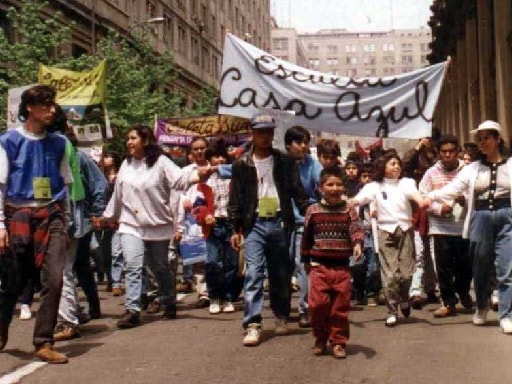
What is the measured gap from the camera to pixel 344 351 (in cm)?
708

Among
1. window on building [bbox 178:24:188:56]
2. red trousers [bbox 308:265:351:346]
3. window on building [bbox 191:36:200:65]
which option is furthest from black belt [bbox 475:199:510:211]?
window on building [bbox 191:36:200:65]

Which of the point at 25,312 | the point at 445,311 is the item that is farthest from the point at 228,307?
the point at 445,311

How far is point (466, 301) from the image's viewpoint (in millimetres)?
9688

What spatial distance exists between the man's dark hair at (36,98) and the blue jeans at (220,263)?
3.30m

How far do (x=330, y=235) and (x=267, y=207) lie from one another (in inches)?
31.2

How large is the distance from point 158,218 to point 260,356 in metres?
2.31

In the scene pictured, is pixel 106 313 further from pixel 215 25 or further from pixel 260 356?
pixel 215 25

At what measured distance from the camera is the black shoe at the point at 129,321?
28.5 feet

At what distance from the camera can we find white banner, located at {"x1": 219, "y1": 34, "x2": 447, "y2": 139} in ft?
33.5

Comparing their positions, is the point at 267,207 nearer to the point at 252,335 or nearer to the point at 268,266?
the point at 268,266

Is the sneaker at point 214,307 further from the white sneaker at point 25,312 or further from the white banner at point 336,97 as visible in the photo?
the white banner at point 336,97

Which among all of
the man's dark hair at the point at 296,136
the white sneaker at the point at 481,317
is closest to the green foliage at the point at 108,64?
the man's dark hair at the point at 296,136

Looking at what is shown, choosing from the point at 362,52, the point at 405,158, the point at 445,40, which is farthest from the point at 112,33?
the point at 362,52

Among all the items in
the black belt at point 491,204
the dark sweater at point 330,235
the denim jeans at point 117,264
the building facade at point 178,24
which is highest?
the building facade at point 178,24
